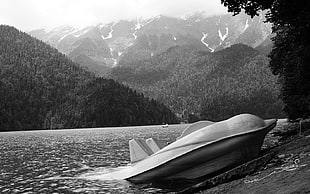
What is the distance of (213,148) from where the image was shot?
2062 cm

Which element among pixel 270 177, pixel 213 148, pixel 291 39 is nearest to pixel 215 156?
pixel 213 148

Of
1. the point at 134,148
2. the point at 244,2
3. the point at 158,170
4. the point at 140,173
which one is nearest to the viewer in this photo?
the point at 244,2

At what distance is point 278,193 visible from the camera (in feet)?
36.4

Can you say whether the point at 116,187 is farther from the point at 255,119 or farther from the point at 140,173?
the point at 255,119

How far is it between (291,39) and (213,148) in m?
18.5

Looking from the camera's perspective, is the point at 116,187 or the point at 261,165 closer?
the point at 261,165

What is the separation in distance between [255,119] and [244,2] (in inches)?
268

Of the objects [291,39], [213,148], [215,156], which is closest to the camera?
[213,148]

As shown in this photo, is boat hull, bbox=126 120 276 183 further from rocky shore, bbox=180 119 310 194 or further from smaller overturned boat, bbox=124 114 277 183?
rocky shore, bbox=180 119 310 194

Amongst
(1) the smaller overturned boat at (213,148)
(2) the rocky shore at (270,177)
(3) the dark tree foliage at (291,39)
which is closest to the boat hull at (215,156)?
(1) the smaller overturned boat at (213,148)

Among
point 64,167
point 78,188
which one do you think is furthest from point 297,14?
point 64,167

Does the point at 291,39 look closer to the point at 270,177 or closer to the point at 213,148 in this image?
the point at 213,148

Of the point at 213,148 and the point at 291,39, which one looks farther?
the point at 291,39

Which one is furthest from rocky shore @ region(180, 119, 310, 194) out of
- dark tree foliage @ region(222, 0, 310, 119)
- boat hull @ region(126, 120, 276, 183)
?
dark tree foliage @ region(222, 0, 310, 119)
